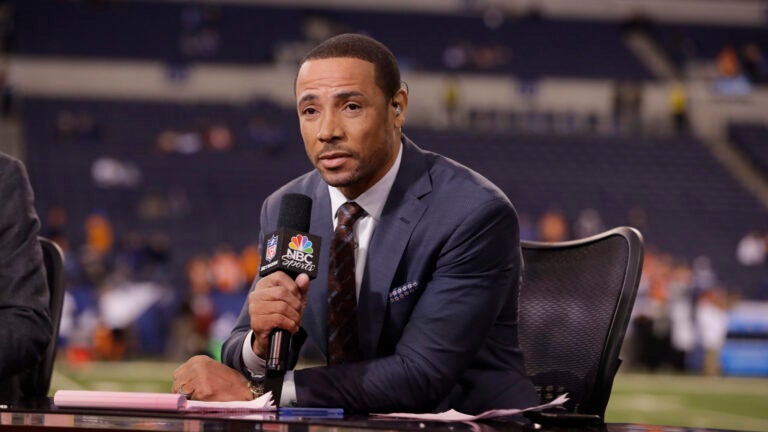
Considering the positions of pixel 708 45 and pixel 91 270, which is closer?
pixel 91 270

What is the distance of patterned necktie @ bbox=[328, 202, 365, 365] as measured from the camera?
2.36 m

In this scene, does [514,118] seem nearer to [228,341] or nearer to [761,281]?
[761,281]

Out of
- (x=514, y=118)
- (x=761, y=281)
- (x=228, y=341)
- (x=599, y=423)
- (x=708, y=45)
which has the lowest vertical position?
(x=599, y=423)

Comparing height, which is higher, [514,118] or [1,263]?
[514,118]

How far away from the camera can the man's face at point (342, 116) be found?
231cm

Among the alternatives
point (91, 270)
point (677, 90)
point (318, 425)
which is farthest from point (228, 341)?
point (677, 90)

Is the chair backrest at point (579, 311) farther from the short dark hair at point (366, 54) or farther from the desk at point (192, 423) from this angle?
the short dark hair at point (366, 54)

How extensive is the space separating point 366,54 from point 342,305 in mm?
590

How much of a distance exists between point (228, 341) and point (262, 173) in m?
15.3

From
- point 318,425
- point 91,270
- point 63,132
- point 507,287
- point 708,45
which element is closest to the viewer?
point 318,425

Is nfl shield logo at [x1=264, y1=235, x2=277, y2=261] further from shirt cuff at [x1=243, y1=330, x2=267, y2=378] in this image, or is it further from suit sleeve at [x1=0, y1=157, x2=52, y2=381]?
suit sleeve at [x1=0, y1=157, x2=52, y2=381]

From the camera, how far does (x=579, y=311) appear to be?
2.66 meters

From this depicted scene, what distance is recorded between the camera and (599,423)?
6.55 feet

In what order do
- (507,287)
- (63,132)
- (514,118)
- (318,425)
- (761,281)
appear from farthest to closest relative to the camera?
1. (514,118)
2. (63,132)
3. (761,281)
4. (507,287)
5. (318,425)
